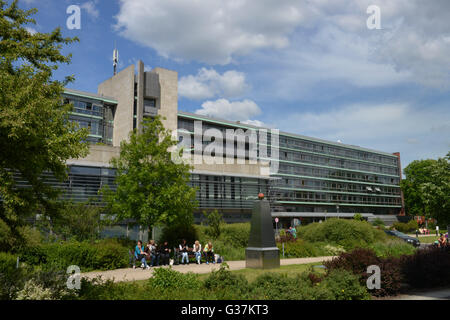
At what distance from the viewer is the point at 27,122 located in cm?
696

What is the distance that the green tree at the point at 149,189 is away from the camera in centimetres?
2117

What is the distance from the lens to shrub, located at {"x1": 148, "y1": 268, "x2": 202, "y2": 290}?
9.79m

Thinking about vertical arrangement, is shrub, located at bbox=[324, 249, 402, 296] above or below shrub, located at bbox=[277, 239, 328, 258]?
above

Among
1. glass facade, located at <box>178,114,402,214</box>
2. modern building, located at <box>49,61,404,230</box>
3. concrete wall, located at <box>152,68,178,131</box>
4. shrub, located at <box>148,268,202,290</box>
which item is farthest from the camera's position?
glass facade, located at <box>178,114,402,214</box>

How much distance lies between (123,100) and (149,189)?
37847 millimetres

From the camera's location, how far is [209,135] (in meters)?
65.1

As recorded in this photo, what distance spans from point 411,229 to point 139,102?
167 feet

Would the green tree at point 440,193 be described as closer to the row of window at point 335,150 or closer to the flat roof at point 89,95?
the flat roof at point 89,95

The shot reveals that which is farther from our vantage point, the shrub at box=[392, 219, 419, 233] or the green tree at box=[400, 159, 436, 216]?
the green tree at box=[400, 159, 436, 216]

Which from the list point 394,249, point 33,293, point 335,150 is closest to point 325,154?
point 335,150

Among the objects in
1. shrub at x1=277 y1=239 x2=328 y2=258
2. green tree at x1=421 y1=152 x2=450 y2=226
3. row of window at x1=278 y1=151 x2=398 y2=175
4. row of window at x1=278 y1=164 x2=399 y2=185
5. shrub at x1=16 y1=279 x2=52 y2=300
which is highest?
row of window at x1=278 y1=151 x2=398 y2=175

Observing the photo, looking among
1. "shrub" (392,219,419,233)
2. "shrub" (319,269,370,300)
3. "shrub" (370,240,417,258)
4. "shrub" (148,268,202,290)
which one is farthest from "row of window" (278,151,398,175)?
"shrub" (148,268,202,290)

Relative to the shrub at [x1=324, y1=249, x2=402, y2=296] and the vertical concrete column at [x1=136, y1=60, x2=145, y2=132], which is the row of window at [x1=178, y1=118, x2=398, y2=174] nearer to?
the vertical concrete column at [x1=136, y1=60, x2=145, y2=132]

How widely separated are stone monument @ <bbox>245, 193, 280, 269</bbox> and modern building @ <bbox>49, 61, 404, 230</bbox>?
14.7 m
